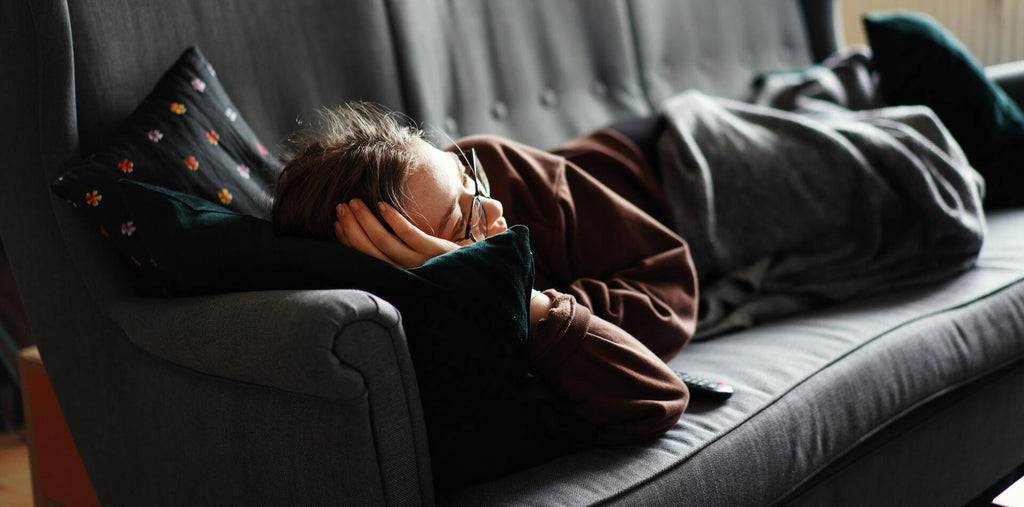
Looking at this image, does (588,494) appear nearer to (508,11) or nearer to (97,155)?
(97,155)

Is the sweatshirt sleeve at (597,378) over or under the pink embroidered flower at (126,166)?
under

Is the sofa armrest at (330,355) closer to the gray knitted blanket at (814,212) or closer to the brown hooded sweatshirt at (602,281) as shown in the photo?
the brown hooded sweatshirt at (602,281)

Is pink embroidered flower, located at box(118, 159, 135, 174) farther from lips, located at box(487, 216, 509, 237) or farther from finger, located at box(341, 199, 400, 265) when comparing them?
lips, located at box(487, 216, 509, 237)

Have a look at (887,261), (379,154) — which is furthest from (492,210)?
(887,261)

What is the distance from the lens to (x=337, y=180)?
1.04 meters

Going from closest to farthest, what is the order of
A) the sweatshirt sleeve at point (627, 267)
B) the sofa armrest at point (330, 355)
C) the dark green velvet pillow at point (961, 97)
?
the sofa armrest at point (330, 355) < the sweatshirt sleeve at point (627, 267) < the dark green velvet pillow at point (961, 97)

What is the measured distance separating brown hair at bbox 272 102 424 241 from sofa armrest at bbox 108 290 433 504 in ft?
0.39

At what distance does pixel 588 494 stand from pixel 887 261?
Result: 91 centimetres

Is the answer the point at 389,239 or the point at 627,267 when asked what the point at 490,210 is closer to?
the point at 389,239

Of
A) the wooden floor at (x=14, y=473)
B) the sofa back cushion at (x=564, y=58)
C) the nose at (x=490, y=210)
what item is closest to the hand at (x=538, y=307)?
the nose at (x=490, y=210)

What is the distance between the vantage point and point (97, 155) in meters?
1.16

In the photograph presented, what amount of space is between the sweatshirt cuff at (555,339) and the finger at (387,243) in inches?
6.6

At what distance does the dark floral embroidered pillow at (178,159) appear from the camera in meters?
1.13

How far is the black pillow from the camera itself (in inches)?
37.5
